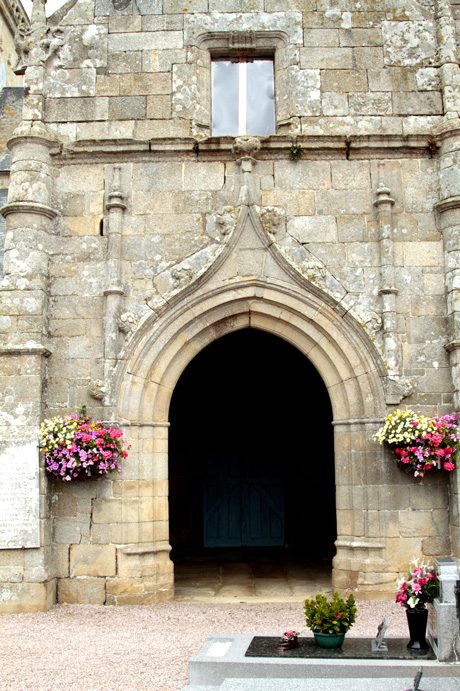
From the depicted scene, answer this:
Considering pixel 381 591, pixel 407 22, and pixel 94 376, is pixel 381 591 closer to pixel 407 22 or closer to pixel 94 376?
pixel 94 376

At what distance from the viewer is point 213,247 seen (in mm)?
7141

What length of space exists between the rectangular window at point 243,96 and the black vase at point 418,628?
210 inches

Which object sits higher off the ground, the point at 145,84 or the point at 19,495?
the point at 145,84

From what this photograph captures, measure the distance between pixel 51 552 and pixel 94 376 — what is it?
69.8 inches

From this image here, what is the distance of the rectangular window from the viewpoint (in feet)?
25.4

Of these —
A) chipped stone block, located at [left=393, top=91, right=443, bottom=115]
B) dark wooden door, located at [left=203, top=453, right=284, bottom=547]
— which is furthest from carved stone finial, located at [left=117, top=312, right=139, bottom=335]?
dark wooden door, located at [left=203, top=453, right=284, bottom=547]

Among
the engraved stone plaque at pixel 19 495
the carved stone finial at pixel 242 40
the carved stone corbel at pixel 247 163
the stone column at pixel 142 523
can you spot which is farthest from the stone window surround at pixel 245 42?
the engraved stone plaque at pixel 19 495

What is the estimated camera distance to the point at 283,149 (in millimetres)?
7336

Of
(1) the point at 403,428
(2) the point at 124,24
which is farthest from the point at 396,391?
(2) the point at 124,24

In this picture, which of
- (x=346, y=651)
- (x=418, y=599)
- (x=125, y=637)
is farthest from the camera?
(x=125, y=637)

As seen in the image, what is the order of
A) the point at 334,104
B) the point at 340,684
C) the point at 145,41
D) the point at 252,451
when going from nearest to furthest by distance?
the point at 340,684 < the point at 334,104 < the point at 145,41 < the point at 252,451

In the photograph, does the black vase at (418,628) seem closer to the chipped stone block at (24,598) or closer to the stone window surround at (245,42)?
the chipped stone block at (24,598)

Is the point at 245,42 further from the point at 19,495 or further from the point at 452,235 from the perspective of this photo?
the point at 19,495

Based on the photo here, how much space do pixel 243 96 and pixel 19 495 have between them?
497cm
